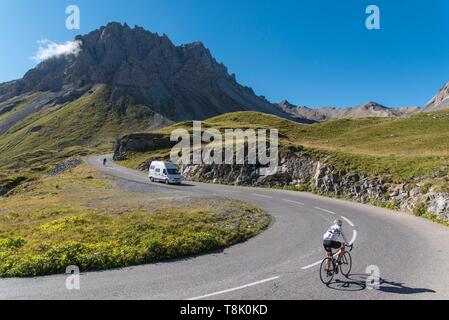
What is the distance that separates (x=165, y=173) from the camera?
53688 mm

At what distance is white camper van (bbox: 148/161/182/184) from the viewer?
53.0 meters

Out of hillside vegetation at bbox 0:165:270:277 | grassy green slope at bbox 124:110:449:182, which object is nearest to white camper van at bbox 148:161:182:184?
grassy green slope at bbox 124:110:449:182

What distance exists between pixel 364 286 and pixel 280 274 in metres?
2.90

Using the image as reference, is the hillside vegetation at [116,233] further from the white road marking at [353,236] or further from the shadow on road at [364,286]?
the shadow on road at [364,286]

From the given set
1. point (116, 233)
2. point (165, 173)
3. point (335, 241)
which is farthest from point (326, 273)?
point (165, 173)

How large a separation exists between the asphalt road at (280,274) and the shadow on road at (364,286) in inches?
1.2

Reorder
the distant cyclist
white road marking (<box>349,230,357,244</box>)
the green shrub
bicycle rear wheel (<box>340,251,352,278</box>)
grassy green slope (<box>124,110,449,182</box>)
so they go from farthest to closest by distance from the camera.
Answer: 1. grassy green slope (<box>124,110,449,182</box>)
2. the green shrub
3. white road marking (<box>349,230,357,244</box>)
4. bicycle rear wheel (<box>340,251,352,278</box>)
5. the distant cyclist

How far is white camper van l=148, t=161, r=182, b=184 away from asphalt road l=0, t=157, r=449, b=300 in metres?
32.4

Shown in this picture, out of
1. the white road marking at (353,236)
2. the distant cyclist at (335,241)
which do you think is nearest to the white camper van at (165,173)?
the white road marking at (353,236)

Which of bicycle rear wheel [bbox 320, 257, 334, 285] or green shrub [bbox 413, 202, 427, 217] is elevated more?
green shrub [bbox 413, 202, 427, 217]

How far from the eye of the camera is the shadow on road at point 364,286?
12.3 m

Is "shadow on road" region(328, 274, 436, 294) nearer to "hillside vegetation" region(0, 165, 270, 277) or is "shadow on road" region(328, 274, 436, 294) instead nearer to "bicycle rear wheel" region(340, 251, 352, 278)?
"bicycle rear wheel" region(340, 251, 352, 278)

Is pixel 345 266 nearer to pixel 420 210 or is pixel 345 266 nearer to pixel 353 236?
pixel 353 236
